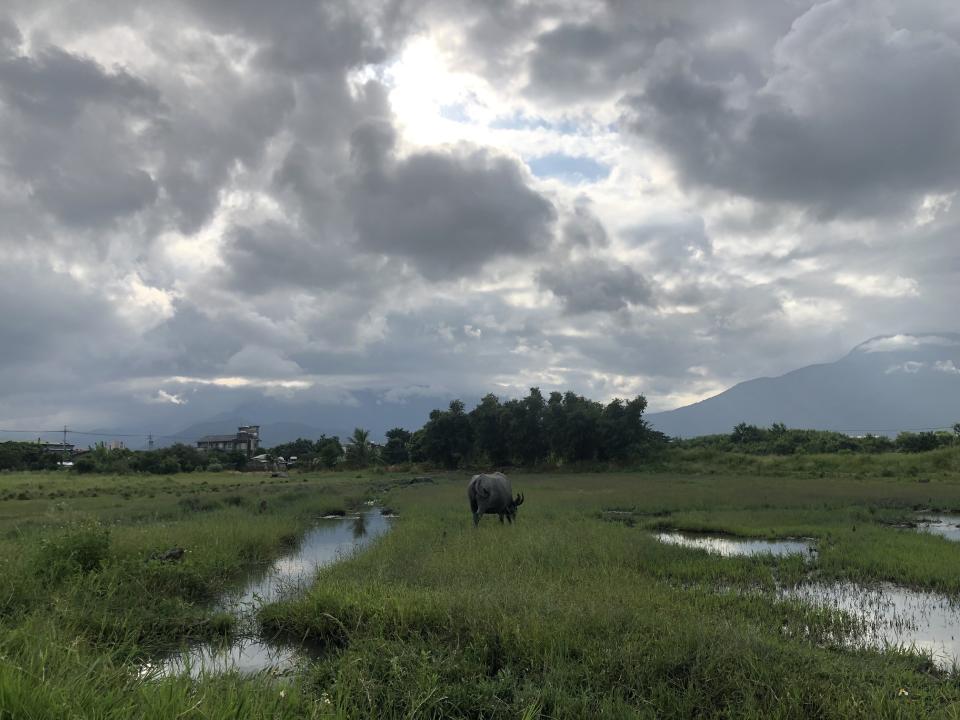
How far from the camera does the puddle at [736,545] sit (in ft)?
38.2

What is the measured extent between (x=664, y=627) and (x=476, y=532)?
8.26 meters

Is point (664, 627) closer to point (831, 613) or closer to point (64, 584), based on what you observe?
point (831, 613)

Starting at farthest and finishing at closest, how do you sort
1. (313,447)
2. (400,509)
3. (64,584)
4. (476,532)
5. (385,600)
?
(313,447) → (400,509) → (476,532) → (64,584) → (385,600)

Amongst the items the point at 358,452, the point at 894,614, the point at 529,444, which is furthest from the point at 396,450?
the point at 894,614

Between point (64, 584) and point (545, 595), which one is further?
point (64, 584)

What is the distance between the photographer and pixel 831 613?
7.02 metres

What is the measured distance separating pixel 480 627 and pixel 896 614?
18.4 feet

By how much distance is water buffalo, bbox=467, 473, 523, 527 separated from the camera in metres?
15.4

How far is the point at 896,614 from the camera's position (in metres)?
7.39

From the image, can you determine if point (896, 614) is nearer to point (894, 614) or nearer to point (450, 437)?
point (894, 614)

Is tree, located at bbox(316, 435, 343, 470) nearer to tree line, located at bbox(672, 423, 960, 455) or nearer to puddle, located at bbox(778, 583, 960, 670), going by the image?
tree line, located at bbox(672, 423, 960, 455)

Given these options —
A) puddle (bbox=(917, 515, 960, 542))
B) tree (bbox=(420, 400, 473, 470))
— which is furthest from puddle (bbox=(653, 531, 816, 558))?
tree (bbox=(420, 400, 473, 470))

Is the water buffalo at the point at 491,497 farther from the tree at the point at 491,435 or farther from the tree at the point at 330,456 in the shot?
the tree at the point at 330,456

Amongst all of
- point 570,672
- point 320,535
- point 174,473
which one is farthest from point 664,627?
point 174,473
